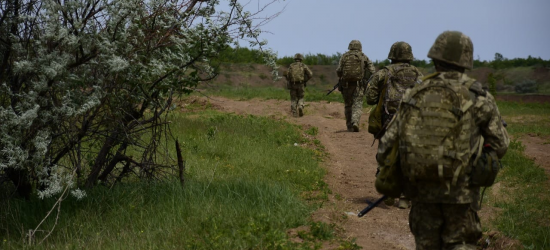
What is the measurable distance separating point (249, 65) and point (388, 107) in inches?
1186

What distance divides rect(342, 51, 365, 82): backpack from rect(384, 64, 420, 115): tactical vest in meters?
6.63

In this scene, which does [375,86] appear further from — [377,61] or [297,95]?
[377,61]

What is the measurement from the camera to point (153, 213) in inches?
278

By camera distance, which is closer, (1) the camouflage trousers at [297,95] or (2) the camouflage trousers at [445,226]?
(2) the camouflage trousers at [445,226]

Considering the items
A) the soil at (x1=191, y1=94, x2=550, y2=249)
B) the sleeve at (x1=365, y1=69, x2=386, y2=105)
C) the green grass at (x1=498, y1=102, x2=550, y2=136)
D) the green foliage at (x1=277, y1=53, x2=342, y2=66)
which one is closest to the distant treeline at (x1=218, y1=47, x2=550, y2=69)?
the green foliage at (x1=277, y1=53, x2=342, y2=66)

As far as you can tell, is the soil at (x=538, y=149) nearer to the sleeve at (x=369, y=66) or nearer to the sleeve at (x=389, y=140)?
the sleeve at (x=369, y=66)

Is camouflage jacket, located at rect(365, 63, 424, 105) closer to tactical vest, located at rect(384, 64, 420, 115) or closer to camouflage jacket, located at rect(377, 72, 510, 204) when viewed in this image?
tactical vest, located at rect(384, 64, 420, 115)

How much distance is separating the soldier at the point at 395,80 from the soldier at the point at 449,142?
3024mm

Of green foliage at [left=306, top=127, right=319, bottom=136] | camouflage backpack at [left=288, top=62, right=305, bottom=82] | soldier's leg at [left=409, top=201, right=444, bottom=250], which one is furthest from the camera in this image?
camouflage backpack at [left=288, top=62, right=305, bottom=82]

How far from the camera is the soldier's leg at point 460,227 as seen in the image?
470cm

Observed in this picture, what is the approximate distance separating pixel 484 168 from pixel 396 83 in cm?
346

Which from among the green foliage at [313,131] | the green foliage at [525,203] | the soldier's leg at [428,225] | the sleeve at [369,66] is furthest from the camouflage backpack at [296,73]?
the soldier's leg at [428,225]

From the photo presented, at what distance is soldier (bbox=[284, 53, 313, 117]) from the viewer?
64.5ft

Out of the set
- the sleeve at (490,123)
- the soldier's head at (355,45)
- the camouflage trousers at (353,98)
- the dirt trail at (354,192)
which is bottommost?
the dirt trail at (354,192)
